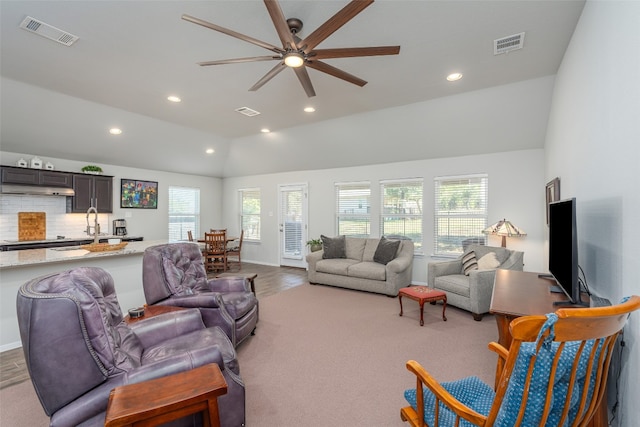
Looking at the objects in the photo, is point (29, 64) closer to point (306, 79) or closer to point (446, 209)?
point (306, 79)

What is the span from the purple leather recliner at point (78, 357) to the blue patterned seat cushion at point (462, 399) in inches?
42.4

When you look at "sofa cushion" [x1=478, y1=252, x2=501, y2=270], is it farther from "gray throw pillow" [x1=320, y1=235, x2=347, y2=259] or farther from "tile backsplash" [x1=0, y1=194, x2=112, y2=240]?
"tile backsplash" [x1=0, y1=194, x2=112, y2=240]

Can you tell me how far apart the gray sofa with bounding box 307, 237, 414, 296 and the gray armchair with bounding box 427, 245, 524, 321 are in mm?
589

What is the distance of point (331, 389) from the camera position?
2.40 meters

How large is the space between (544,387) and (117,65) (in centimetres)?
444

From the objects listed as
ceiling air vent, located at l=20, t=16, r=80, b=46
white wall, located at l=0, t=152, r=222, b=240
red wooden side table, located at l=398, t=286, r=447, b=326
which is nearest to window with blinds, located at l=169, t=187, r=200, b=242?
white wall, located at l=0, t=152, r=222, b=240

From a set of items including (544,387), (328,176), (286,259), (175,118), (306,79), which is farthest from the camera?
(286,259)

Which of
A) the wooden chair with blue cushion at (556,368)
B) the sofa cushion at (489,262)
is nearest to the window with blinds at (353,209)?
the sofa cushion at (489,262)

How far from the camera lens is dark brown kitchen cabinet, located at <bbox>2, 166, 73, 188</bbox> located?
193 inches

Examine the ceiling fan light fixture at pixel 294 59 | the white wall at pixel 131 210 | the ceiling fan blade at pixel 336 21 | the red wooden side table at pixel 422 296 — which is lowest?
the red wooden side table at pixel 422 296

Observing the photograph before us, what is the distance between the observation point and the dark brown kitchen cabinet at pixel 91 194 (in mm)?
5754

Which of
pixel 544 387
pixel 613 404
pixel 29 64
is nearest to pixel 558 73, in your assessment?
pixel 613 404

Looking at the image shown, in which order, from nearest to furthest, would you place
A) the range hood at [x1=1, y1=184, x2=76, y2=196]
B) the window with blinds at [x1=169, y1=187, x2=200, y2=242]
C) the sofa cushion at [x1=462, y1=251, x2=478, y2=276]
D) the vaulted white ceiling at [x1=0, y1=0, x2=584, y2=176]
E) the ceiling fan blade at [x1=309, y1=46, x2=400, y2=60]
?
1. the ceiling fan blade at [x1=309, y1=46, x2=400, y2=60]
2. the vaulted white ceiling at [x1=0, y1=0, x2=584, y2=176]
3. the sofa cushion at [x1=462, y1=251, x2=478, y2=276]
4. the range hood at [x1=1, y1=184, x2=76, y2=196]
5. the window with blinds at [x1=169, y1=187, x2=200, y2=242]

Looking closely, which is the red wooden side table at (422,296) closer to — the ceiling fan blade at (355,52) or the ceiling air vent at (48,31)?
the ceiling fan blade at (355,52)
